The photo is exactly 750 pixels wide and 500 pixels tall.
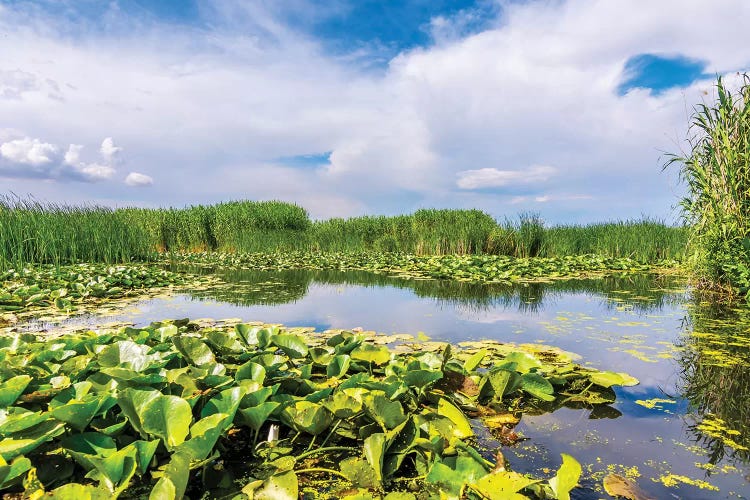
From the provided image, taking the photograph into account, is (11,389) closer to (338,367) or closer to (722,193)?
(338,367)

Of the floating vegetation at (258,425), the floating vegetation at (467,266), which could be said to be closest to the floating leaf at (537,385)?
the floating vegetation at (258,425)

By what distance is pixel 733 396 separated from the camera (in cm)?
219

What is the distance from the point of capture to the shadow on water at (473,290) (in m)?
5.15

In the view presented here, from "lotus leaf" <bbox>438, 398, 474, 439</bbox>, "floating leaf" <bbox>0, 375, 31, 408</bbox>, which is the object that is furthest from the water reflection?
"floating leaf" <bbox>0, 375, 31, 408</bbox>

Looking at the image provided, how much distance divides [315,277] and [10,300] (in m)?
4.23

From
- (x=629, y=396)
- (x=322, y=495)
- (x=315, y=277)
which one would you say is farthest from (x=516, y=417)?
(x=315, y=277)

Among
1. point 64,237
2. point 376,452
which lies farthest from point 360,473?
point 64,237

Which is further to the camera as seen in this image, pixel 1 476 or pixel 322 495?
pixel 322 495

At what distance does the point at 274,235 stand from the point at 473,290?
8557mm

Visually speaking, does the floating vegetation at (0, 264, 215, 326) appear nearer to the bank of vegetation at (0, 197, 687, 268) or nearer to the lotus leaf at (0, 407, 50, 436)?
the bank of vegetation at (0, 197, 687, 268)

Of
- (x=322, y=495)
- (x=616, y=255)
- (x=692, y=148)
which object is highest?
(x=692, y=148)

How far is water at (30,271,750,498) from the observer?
5.19 ft

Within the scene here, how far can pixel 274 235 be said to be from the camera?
1333 centimetres

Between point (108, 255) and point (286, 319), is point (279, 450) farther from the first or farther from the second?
point (108, 255)
